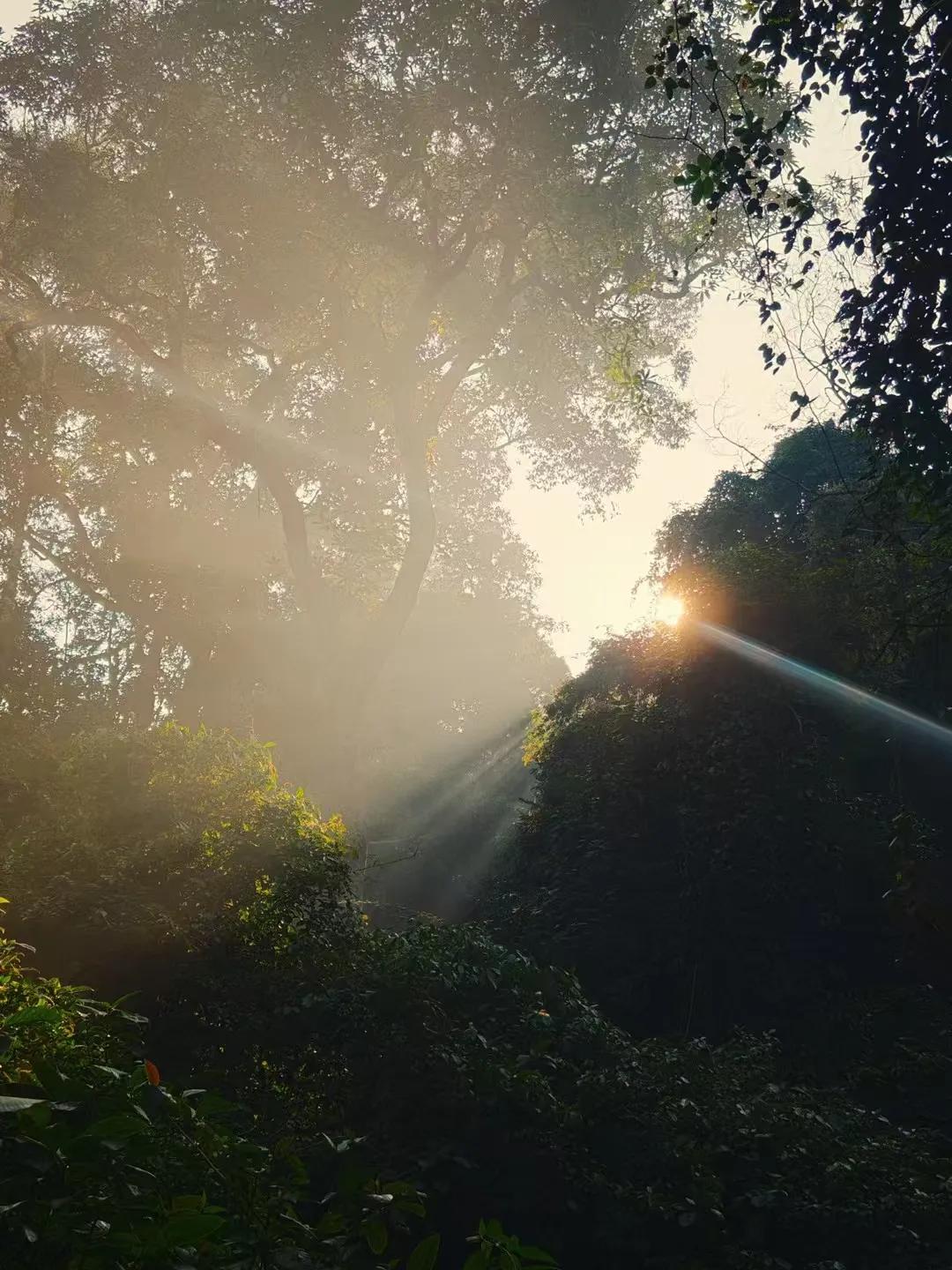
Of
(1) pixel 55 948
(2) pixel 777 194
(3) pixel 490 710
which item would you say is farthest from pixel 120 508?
(2) pixel 777 194

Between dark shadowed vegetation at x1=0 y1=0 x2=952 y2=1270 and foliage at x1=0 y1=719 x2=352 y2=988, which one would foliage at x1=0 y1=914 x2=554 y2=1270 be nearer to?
dark shadowed vegetation at x1=0 y1=0 x2=952 y2=1270

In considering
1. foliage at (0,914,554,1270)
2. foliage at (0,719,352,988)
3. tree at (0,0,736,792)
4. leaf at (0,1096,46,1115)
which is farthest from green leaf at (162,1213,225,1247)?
tree at (0,0,736,792)

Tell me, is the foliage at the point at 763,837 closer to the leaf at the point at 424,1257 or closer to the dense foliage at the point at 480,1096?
the dense foliage at the point at 480,1096

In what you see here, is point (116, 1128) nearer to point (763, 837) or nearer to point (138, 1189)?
point (138, 1189)

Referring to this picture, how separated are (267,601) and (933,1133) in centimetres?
2403

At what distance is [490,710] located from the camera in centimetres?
4128

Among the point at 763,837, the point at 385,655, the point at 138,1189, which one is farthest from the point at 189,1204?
the point at 385,655

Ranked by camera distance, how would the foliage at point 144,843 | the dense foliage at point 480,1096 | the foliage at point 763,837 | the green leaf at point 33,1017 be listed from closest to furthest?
1. the green leaf at point 33,1017
2. the dense foliage at point 480,1096
3. the foliage at point 144,843
4. the foliage at point 763,837

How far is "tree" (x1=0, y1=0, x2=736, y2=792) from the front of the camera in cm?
1736

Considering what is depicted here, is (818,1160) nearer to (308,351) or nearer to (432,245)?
(432,245)

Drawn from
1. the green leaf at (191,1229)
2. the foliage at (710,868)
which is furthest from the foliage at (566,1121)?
the green leaf at (191,1229)

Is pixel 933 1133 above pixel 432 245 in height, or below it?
below

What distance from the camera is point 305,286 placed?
1891 cm

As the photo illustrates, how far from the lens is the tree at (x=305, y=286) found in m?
17.4
